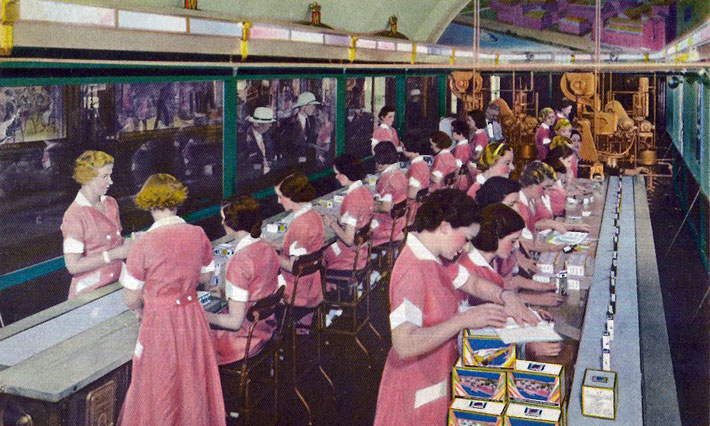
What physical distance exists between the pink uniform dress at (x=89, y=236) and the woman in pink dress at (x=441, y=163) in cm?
425

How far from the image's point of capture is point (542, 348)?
2.96 m

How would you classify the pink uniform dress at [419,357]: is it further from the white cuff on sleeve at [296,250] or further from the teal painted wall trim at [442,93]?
the teal painted wall trim at [442,93]

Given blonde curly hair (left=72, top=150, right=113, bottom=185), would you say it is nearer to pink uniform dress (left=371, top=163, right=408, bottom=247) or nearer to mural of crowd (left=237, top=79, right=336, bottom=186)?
mural of crowd (left=237, top=79, right=336, bottom=186)

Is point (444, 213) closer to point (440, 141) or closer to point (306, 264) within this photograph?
point (306, 264)

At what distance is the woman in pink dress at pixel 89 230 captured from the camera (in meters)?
4.16


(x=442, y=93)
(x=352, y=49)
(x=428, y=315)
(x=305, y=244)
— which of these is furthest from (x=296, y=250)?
(x=442, y=93)

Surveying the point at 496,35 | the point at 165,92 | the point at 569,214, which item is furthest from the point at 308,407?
the point at 496,35

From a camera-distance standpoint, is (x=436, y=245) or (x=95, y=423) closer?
(x=436, y=245)

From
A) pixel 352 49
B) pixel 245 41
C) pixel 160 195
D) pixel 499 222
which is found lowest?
pixel 499 222

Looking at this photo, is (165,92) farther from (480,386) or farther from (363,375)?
(480,386)

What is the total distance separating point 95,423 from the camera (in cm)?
330

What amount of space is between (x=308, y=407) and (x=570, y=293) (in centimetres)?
157

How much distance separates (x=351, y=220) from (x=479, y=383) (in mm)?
3150

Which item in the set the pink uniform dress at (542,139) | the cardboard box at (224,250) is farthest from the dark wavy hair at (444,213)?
the pink uniform dress at (542,139)
